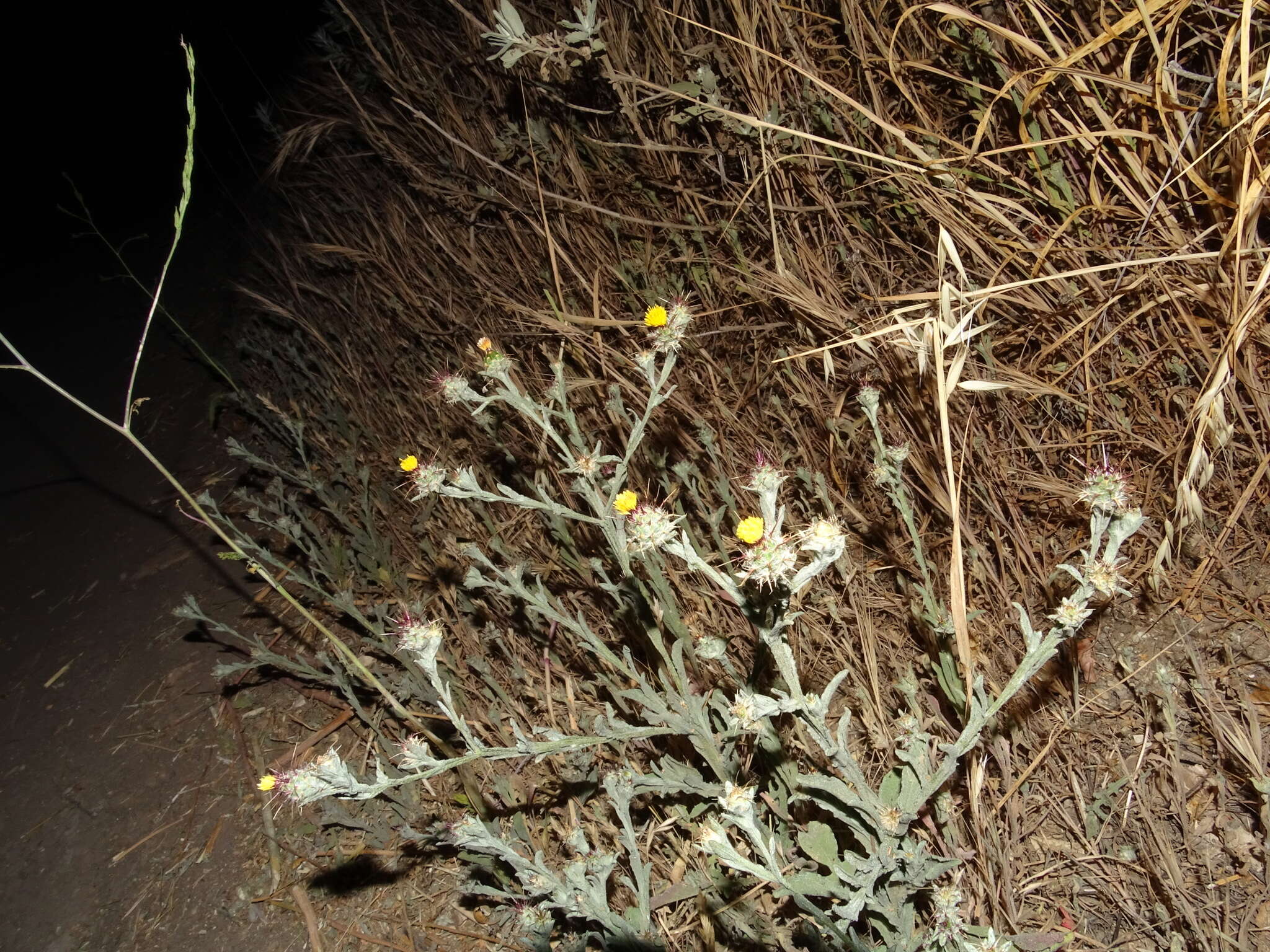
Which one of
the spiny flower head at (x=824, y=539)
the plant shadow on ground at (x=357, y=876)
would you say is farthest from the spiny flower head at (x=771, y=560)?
the plant shadow on ground at (x=357, y=876)

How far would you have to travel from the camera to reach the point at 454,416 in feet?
9.36

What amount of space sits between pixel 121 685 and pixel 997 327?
324cm

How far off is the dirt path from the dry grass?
1018mm

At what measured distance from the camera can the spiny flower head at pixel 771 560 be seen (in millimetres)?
1021

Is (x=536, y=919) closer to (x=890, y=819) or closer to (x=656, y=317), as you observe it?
(x=890, y=819)

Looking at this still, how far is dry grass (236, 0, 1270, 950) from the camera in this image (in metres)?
1.36

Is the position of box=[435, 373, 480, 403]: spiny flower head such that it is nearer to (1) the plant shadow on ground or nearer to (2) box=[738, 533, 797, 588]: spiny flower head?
(2) box=[738, 533, 797, 588]: spiny flower head

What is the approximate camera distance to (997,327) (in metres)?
1.68

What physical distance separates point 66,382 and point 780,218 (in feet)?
18.7

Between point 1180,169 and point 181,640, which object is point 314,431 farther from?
point 1180,169

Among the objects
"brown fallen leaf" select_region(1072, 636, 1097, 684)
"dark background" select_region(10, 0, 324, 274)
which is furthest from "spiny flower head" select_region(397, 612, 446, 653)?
"dark background" select_region(10, 0, 324, 274)

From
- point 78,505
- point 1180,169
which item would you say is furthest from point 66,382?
point 1180,169

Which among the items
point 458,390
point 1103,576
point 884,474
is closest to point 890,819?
point 1103,576

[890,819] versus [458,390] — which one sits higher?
[458,390]
